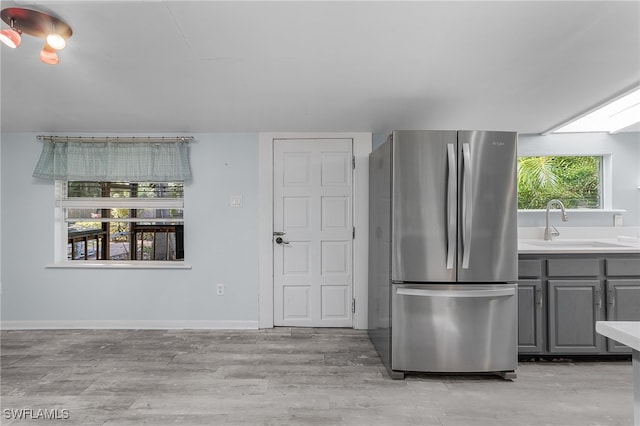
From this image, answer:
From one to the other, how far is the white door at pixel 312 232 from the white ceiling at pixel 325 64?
41 centimetres

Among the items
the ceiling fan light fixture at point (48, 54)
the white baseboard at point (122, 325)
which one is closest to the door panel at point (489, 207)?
the white baseboard at point (122, 325)

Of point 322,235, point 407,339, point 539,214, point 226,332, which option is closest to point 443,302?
point 407,339

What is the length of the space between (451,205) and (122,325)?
3377 mm

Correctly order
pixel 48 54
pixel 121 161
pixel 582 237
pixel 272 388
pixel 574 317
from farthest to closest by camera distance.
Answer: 1. pixel 121 161
2. pixel 582 237
3. pixel 574 317
4. pixel 272 388
5. pixel 48 54

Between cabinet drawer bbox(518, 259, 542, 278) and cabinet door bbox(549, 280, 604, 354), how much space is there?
17 centimetres

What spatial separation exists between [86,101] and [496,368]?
375 cm

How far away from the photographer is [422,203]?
244cm

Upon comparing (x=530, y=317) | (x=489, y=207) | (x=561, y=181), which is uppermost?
(x=561, y=181)

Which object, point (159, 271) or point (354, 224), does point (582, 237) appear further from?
point (159, 271)

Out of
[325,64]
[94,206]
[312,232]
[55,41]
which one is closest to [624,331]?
[325,64]

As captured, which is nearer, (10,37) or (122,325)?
(10,37)

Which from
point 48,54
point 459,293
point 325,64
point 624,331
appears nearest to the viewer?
point 624,331

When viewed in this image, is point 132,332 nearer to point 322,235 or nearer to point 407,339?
point 322,235

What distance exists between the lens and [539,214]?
348 cm
